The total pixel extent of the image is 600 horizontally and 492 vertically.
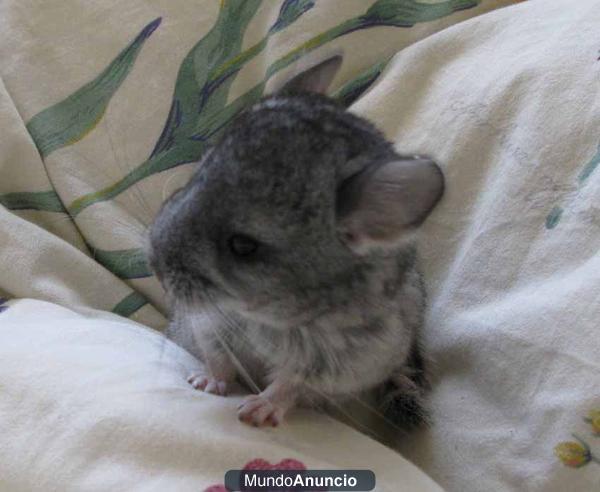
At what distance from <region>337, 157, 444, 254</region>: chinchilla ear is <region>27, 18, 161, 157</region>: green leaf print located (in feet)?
3.19

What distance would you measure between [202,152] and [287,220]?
22.0 inches

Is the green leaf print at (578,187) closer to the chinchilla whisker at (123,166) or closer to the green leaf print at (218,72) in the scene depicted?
the green leaf print at (218,72)

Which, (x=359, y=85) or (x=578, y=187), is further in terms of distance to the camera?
(x=359, y=85)

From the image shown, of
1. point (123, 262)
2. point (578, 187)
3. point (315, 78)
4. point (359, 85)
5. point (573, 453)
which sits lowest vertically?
point (573, 453)

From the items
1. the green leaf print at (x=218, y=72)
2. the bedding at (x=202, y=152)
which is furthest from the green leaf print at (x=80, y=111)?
the green leaf print at (x=218, y=72)

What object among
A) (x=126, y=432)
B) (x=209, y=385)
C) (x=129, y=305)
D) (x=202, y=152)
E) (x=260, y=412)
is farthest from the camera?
(x=129, y=305)

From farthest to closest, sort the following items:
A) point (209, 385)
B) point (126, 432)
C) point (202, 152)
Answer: point (202, 152) → point (209, 385) → point (126, 432)

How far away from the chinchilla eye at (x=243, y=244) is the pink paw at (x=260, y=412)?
299 mm

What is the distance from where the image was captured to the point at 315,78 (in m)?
1.63

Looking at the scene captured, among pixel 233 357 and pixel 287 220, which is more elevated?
pixel 287 220

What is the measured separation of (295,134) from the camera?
1.34 m

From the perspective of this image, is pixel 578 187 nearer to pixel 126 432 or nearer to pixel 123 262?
pixel 126 432

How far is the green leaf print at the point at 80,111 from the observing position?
2.05 m

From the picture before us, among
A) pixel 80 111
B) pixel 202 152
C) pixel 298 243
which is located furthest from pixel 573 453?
pixel 80 111
